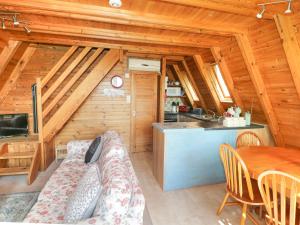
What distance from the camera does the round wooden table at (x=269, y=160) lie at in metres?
1.81

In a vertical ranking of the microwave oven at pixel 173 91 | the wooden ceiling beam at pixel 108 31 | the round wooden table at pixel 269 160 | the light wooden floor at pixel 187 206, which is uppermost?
the wooden ceiling beam at pixel 108 31

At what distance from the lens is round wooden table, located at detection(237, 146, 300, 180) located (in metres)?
1.81

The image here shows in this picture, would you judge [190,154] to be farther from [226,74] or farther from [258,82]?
[226,74]

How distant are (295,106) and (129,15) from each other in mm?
2587

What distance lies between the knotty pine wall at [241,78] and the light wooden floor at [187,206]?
1.54 m

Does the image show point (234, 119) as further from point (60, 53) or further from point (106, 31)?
point (60, 53)

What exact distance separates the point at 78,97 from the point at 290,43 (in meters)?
3.43

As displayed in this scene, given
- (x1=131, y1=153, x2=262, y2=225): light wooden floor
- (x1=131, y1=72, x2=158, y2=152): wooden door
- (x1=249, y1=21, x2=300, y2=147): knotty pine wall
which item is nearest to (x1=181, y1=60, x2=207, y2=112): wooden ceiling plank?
(x1=131, y1=72, x2=158, y2=152): wooden door

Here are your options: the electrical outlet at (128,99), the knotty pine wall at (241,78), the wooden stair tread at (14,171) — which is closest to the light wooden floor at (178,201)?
Answer: the wooden stair tread at (14,171)

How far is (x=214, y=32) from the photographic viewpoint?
Result: 103 inches

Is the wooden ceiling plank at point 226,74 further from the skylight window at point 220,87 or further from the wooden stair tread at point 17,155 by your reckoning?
the wooden stair tread at point 17,155

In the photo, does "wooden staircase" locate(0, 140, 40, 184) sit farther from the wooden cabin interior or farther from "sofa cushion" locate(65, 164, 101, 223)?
"sofa cushion" locate(65, 164, 101, 223)

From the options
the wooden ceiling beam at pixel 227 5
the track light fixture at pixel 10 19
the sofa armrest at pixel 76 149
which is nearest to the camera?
the wooden ceiling beam at pixel 227 5

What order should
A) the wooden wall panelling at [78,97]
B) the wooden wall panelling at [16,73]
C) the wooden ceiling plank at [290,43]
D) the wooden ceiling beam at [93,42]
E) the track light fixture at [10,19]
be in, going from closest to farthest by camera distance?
1. the wooden ceiling plank at [290,43]
2. the track light fixture at [10,19]
3. the wooden ceiling beam at [93,42]
4. the wooden wall panelling at [78,97]
5. the wooden wall panelling at [16,73]
